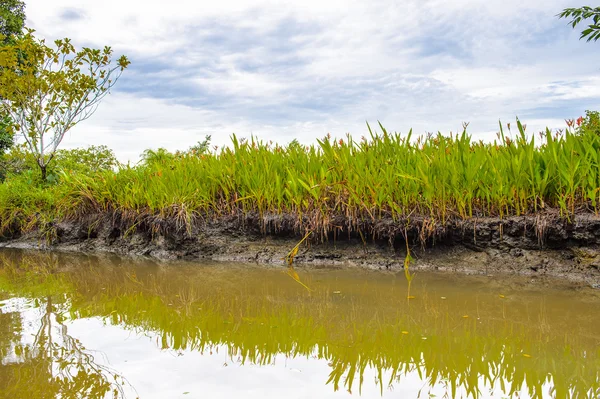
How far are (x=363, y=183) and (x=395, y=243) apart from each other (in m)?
0.69

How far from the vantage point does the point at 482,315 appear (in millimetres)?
2945

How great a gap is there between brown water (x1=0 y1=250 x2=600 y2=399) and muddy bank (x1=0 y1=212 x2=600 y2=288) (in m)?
0.41

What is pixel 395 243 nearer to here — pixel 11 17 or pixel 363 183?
pixel 363 183

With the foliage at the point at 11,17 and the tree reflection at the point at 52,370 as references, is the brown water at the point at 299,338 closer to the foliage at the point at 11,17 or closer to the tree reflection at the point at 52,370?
the tree reflection at the point at 52,370

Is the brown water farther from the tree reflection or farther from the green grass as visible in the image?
Answer: the green grass

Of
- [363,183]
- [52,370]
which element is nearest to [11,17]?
[363,183]

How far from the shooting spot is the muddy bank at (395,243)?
13.1ft

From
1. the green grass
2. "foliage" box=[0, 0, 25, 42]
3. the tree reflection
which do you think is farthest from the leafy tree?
the tree reflection

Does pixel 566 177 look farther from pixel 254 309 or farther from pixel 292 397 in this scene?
pixel 292 397

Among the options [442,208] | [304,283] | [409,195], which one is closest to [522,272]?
[442,208]

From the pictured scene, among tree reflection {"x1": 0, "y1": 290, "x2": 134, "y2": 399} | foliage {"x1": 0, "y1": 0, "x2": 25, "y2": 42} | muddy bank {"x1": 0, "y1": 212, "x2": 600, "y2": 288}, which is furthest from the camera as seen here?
foliage {"x1": 0, "y1": 0, "x2": 25, "y2": 42}

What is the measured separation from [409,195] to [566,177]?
1.34 m

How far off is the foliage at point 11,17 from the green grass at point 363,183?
1264cm

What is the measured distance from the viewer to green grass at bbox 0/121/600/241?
413 cm
